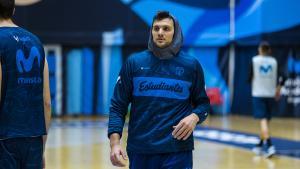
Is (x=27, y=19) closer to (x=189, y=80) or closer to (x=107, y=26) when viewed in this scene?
(x=107, y=26)

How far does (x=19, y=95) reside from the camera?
3500 mm

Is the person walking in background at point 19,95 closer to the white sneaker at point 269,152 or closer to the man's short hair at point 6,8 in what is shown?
the man's short hair at point 6,8

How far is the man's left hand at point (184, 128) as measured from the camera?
3643mm

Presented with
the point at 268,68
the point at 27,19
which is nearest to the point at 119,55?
the point at 27,19

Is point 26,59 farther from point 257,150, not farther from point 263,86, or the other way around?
point 257,150

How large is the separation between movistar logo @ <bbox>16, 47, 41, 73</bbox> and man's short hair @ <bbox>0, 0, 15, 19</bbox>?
22 centimetres

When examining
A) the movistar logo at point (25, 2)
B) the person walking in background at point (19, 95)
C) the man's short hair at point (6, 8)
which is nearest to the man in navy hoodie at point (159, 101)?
the person walking in background at point (19, 95)

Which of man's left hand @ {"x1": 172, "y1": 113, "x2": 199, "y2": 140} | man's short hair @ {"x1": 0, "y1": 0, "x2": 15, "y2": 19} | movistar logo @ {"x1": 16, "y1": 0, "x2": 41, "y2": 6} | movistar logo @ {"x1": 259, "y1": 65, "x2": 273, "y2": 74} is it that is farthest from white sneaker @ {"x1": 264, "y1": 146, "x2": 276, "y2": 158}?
movistar logo @ {"x1": 16, "y1": 0, "x2": 41, "y2": 6}

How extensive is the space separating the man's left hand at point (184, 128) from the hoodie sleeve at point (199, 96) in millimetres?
104

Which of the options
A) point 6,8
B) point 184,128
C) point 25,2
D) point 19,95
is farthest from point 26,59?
point 25,2

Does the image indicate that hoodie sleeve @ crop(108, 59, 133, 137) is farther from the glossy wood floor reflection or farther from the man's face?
the glossy wood floor reflection

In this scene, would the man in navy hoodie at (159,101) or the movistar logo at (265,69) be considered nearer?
Answer: the man in navy hoodie at (159,101)

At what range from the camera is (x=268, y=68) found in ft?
33.3

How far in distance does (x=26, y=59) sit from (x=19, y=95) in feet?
0.71
